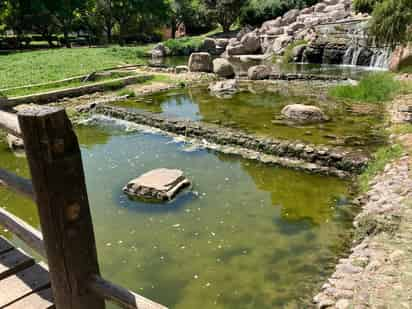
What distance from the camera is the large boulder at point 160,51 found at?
1222 inches

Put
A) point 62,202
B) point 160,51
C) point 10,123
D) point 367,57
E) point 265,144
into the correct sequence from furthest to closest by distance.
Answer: point 160,51 → point 367,57 → point 265,144 → point 10,123 → point 62,202

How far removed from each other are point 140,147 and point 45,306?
7553mm

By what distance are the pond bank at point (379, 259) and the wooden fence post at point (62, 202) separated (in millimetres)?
2795

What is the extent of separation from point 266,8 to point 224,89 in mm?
26961

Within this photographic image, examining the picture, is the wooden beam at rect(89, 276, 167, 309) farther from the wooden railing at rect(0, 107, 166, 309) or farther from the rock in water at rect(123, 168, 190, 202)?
the rock in water at rect(123, 168, 190, 202)

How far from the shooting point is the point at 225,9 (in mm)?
40531

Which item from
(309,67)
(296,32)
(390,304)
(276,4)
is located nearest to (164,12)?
(276,4)

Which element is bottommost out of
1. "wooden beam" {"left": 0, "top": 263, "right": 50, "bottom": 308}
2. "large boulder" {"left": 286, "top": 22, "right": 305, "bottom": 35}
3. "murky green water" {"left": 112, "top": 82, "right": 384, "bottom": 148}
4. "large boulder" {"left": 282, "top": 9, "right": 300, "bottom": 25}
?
"murky green water" {"left": 112, "top": 82, "right": 384, "bottom": 148}

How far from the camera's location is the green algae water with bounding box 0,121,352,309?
4.61m

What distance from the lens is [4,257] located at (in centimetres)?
288

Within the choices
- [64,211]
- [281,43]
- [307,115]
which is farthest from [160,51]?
[64,211]

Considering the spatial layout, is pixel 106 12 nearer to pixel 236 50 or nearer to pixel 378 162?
pixel 236 50

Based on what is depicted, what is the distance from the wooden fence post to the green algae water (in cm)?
254

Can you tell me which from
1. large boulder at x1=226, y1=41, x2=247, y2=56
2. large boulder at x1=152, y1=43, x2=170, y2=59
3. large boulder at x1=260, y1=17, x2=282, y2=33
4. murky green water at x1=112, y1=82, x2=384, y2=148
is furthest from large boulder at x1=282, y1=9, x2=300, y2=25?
murky green water at x1=112, y1=82, x2=384, y2=148
